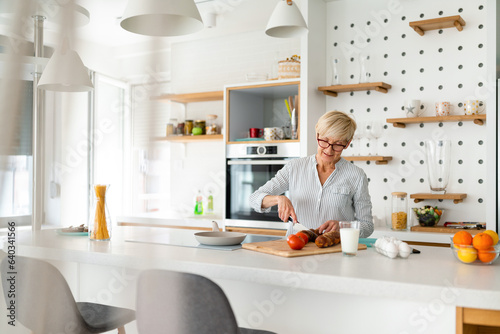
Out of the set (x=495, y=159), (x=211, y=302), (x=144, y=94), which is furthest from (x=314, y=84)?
(x=144, y=94)

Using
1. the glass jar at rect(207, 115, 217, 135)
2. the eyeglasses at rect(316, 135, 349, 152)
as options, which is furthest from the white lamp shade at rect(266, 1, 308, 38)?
the glass jar at rect(207, 115, 217, 135)

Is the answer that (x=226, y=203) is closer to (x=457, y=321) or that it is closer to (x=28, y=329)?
(x=457, y=321)

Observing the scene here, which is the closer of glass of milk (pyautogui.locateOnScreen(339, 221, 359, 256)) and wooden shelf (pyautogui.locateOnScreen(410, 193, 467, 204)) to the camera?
glass of milk (pyautogui.locateOnScreen(339, 221, 359, 256))

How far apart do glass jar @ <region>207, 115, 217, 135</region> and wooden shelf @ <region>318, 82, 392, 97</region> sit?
1.15 m

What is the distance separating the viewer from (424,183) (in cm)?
367

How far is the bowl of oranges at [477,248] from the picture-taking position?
1.52 m

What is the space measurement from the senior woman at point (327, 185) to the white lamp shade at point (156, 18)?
210 cm

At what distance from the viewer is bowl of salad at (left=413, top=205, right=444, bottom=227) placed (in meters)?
3.36

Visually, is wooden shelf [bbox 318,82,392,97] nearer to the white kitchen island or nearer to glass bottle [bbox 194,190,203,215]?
glass bottle [bbox 194,190,203,215]

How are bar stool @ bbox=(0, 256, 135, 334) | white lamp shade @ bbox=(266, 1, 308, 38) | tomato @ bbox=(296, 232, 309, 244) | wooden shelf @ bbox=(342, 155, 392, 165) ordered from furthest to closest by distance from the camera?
1. wooden shelf @ bbox=(342, 155, 392, 165)
2. white lamp shade @ bbox=(266, 1, 308, 38)
3. tomato @ bbox=(296, 232, 309, 244)
4. bar stool @ bbox=(0, 256, 135, 334)

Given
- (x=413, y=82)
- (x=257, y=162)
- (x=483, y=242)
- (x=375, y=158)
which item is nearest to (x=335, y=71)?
(x=413, y=82)

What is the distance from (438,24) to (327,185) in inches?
68.6

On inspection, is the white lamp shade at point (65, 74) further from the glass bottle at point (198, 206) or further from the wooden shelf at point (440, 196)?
the glass bottle at point (198, 206)

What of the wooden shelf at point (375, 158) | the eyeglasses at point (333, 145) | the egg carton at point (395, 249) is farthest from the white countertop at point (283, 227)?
the egg carton at point (395, 249)
